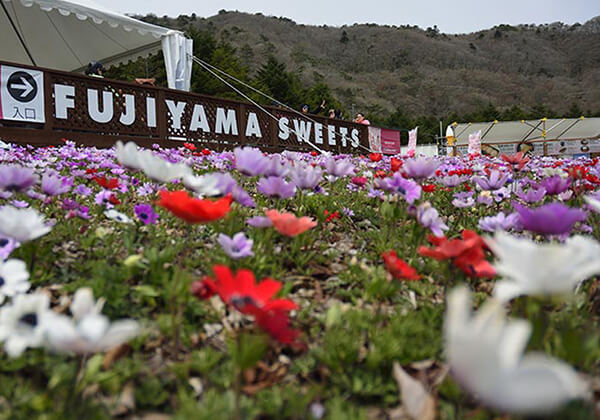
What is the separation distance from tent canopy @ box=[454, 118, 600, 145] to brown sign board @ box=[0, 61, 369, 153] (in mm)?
21286

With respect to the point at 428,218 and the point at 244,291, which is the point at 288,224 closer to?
the point at 244,291

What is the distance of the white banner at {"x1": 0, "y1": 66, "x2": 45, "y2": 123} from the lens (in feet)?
19.2

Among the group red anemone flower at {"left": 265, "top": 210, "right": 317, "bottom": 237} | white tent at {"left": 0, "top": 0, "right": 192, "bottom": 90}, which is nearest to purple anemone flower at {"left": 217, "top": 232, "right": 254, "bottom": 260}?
red anemone flower at {"left": 265, "top": 210, "right": 317, "bottom": 237}

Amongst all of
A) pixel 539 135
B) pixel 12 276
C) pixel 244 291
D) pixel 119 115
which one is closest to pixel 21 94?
pixel 119 115

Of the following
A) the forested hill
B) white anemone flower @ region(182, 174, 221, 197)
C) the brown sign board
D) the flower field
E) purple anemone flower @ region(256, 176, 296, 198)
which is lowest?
the flower field

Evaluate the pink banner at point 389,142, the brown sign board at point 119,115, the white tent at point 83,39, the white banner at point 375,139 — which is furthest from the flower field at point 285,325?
the pink banner at point 389,142

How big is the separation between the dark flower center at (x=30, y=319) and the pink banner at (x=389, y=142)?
13610 millimetres

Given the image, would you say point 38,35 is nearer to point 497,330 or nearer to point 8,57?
point 8,57

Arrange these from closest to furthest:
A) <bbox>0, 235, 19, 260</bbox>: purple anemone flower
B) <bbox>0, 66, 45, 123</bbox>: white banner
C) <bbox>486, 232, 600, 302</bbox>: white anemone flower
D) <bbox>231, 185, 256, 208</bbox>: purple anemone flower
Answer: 1. <bbox>486, 232, 600, 302</bbox>: white anemone flower
2. <bbox>0, 235, 19, 260</bbox>: purple anemone flower
3. <bbox>231, 185, 256, 208</bbox>: purple anemone flower
4. <bbox>0, 66, 45, 123</bbox>: white banner

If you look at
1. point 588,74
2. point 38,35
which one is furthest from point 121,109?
point 588,74

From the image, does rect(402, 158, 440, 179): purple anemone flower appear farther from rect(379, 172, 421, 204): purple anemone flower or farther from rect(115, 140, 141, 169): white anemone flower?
rect(115, 140, 141, 169): white anemone flower

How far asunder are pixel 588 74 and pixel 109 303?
4389 inches

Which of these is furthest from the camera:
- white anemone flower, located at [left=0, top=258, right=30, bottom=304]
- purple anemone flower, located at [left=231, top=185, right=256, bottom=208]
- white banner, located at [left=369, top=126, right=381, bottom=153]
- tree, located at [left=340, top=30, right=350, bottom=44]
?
tree, located at [left=340, top=30, right=350, bottom=44]

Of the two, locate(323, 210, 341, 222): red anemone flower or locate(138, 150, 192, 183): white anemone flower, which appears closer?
locate(138, 150, 192, 183): white anemone flower
